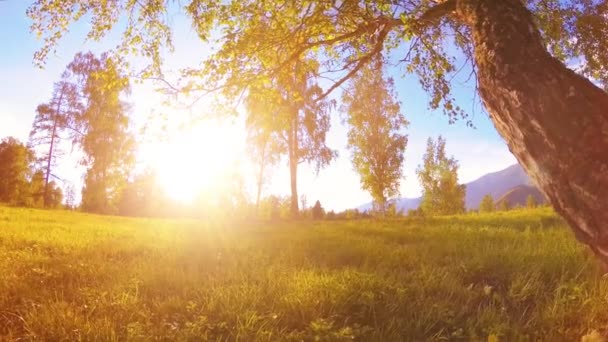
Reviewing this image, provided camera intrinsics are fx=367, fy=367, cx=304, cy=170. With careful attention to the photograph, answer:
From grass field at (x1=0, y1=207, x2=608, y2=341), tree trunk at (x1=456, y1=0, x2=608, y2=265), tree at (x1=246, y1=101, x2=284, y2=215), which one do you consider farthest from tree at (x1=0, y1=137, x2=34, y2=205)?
tree trunk at (x1=456, y1=0, x2=608, y2=265)

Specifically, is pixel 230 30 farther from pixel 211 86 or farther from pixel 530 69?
pixel 530 69

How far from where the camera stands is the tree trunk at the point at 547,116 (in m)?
2.81

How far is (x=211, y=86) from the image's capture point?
20.9 ft

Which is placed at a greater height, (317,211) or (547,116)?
(547,116)

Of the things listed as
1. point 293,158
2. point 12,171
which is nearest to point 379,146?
point 293,158

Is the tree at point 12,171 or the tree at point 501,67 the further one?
the tree at point 12,171

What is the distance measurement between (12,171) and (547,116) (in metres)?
50.3

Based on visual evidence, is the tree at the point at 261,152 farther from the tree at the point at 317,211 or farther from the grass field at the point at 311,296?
the grass field at the point at 311,296

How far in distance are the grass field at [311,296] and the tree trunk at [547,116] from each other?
1037 millimetres

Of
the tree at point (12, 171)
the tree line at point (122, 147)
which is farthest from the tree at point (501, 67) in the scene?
the tree at point (12, 171)

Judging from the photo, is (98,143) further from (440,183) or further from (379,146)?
(440,183)

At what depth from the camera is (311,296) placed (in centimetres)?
396

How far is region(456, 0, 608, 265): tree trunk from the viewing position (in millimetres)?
2809

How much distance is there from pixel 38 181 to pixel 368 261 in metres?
43.4
